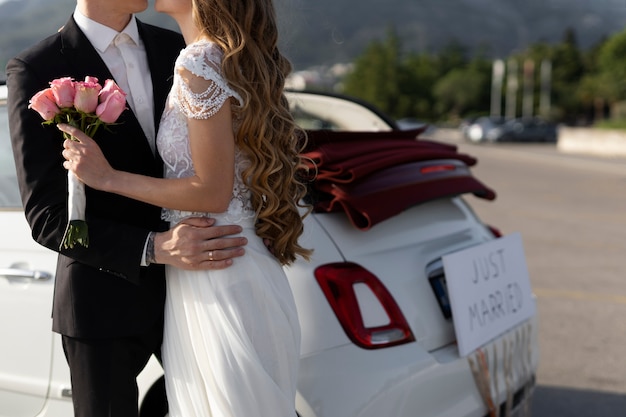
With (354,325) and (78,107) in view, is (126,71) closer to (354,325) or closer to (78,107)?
(78,107)

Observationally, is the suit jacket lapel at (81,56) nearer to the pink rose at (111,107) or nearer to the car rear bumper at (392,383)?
the pink rose at (111,107)

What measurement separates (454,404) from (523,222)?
8.13m

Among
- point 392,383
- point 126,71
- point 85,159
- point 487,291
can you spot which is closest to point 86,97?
point 85,159

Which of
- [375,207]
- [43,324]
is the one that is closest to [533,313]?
[375,207]

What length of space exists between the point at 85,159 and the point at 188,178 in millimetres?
250

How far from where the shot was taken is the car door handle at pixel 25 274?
8.48ft

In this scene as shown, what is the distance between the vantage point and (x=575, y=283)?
6711 millimetres

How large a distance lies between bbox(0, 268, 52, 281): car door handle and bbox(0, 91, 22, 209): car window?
0.33 metres

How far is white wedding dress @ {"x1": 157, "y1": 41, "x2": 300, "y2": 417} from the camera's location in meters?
1.93

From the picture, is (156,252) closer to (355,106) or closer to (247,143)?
(247,143)

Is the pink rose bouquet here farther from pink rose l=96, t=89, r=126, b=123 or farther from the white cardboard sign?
the white cardboard sign

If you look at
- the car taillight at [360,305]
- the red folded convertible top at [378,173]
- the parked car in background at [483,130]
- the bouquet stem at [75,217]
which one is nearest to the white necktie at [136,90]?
the bouquet stem at [75,217]

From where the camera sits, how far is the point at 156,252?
6.55 feet

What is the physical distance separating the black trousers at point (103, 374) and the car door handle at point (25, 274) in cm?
56
